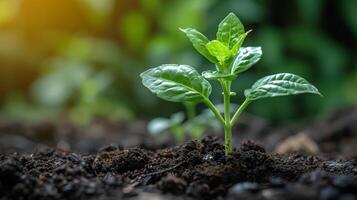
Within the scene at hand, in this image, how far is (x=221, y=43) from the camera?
5.46ft

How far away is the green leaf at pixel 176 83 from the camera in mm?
1623

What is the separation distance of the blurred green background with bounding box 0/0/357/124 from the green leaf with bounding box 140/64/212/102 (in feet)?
11.1

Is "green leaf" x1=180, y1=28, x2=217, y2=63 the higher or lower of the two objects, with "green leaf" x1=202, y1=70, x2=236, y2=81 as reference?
higher

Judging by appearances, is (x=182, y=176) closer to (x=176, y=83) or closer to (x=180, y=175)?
(x=180, y=175)

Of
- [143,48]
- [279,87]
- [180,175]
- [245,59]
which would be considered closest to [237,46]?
[245,59]

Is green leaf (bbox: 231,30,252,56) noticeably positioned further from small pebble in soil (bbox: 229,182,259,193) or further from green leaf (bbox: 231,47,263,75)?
small pebble in soil (bbox: 229,182,259,193)

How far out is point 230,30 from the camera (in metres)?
1.76

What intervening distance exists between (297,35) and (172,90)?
4333 mm

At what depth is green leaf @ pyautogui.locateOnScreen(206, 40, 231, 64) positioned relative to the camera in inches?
64.9

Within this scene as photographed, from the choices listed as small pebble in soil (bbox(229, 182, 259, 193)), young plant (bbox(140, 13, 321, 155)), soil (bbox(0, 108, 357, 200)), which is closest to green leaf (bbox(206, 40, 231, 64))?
young plant (bbox(140, 13, 321, 155))

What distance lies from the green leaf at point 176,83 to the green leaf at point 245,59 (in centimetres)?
11

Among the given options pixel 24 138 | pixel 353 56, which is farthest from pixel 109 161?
pixel 353 56

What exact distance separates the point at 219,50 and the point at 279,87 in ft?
0.69

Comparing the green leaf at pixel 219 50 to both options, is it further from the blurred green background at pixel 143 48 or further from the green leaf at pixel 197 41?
the blurred green background at pixel 143 48
